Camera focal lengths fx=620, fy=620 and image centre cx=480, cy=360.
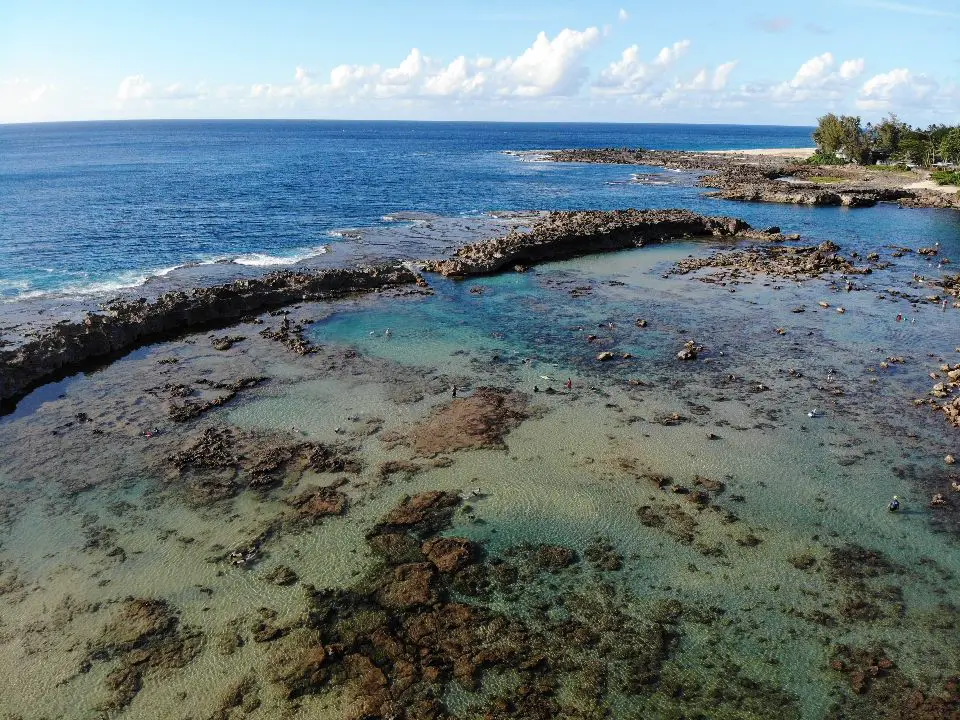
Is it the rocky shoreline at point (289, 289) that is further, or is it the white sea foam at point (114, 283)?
the white sea foam at point (114, 283)

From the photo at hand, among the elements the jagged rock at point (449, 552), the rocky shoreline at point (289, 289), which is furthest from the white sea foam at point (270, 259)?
the jagged rock at point (449, 552)

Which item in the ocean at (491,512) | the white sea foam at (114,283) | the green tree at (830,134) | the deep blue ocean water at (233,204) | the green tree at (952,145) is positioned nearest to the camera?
the ocean at (491,512)

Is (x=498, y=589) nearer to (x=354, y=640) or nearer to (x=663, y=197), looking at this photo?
(x=354, y=640)

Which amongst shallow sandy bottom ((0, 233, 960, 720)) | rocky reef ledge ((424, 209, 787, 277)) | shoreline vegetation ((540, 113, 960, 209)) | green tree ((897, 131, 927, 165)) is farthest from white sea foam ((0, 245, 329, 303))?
green tree ((897, 131, 927, 165))

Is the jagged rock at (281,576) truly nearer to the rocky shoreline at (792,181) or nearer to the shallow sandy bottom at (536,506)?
the shallow sandy bottom at (536,506)

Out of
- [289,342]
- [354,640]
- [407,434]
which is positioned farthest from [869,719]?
[289,342]

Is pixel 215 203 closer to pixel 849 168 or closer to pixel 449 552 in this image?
pixel 449 552

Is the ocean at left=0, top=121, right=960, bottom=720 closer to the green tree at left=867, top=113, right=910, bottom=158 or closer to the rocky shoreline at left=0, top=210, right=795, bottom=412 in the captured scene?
the rocky shoreline at left=0, top=210, right=795, bottom=412
